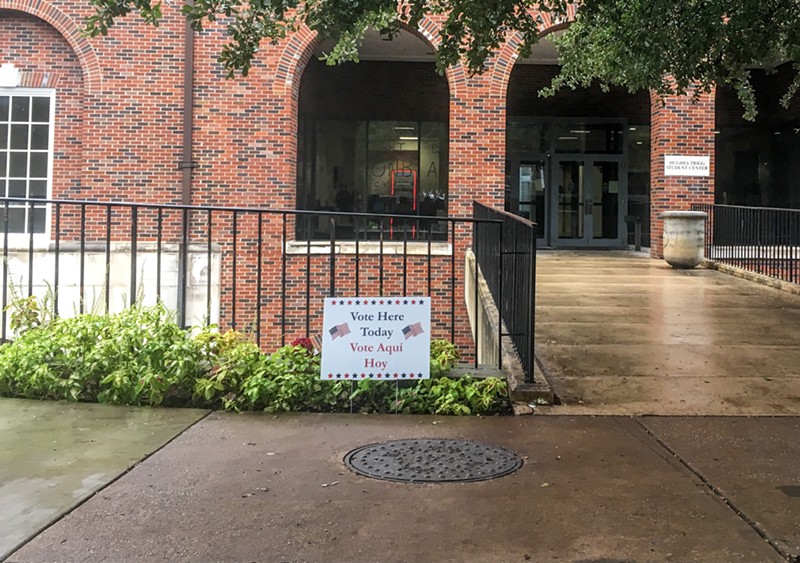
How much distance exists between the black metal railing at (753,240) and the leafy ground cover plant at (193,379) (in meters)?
8.98

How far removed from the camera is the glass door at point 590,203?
1970 cm

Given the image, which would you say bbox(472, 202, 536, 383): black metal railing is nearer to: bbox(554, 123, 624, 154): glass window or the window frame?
the window frame

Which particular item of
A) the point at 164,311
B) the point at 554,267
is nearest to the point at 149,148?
the point at 554,267

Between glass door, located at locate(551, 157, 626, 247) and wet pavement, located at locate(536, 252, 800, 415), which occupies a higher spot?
glass door, located at locate(551, 157, 626, 247)

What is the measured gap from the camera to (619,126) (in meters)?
19.5

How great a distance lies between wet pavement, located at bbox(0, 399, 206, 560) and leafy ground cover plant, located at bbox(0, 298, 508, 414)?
191 mm

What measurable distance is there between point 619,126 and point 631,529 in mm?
17562

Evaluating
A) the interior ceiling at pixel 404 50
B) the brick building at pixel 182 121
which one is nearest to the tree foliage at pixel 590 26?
the brick building at pixel 182 121

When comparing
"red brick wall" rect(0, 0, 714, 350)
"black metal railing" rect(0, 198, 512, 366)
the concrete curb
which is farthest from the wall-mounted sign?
"black metal railing" rect(0, 198, 512, 366)

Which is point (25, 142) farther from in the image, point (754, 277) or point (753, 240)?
point (753, 240)

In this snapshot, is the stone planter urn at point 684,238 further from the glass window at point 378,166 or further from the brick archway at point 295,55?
the glass window at point 378,166

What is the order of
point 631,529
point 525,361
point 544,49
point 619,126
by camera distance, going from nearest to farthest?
point 631,529, point 525,361, point 544,49, point 619,126

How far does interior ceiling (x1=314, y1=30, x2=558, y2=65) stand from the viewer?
1627cm

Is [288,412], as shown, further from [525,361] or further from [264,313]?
[264,313]
